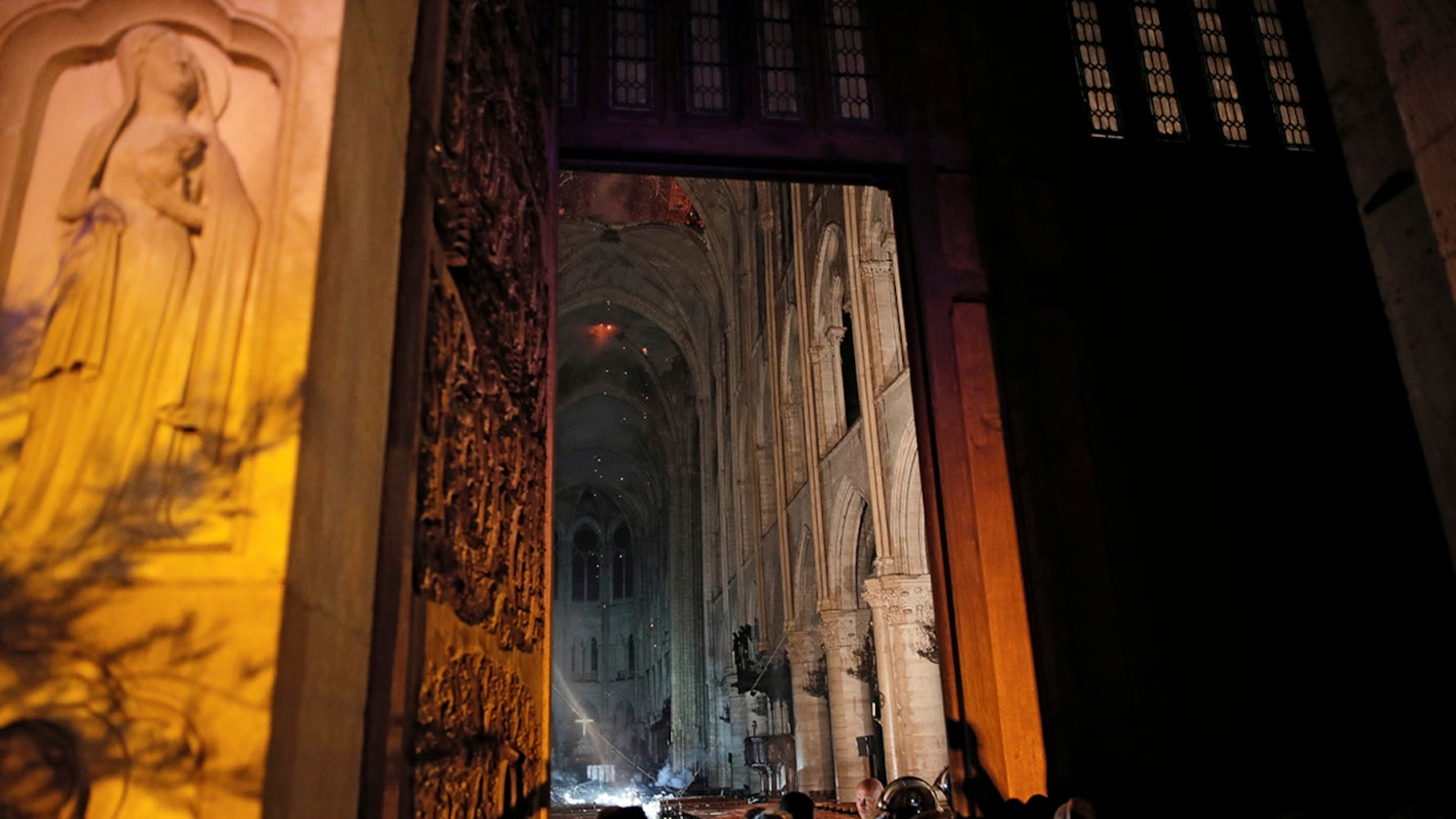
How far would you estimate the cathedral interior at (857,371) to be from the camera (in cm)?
184

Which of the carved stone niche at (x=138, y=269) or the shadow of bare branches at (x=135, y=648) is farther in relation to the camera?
the carved stone niche at (x=138, y=269)

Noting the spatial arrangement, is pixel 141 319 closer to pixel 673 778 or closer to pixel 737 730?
pixel 737 730

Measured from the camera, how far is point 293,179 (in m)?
2.09

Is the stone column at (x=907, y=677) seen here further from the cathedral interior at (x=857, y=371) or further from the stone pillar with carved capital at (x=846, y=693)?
the stone pillar with carved capital at (x=846, y=693)

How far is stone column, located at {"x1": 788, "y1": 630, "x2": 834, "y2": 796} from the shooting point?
18.4 meters

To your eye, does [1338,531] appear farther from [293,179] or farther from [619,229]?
[619,229]

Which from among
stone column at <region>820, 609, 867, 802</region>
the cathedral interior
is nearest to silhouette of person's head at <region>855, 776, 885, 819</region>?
the cathedral interior

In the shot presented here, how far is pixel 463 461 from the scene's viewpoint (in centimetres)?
310

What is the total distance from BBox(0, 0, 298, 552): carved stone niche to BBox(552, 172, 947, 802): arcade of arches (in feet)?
35.8

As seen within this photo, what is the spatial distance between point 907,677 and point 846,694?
12.3 ft

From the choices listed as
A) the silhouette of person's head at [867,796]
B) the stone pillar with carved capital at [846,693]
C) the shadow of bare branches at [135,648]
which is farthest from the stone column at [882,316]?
the shadow of bare branches at [135,648]

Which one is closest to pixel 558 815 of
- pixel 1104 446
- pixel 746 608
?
pixel 746 608

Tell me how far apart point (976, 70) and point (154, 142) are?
6.21 meters

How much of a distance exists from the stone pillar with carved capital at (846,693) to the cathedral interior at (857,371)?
322 centimetres
